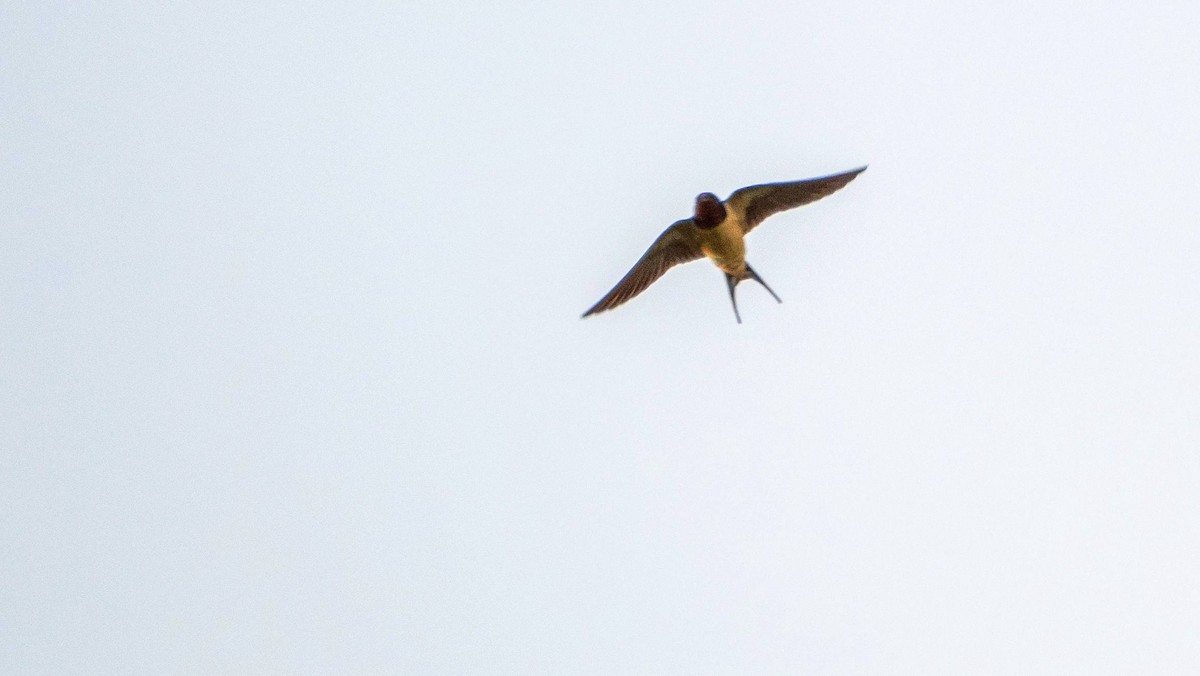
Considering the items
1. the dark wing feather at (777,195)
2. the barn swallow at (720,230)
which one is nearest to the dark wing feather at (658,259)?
the barn swallow at (720,230)

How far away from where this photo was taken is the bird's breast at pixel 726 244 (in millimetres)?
9055

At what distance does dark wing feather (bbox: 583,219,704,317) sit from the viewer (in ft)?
30.1

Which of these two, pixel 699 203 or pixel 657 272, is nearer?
pixel 699 203

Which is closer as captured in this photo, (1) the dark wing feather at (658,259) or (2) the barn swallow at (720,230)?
(2) the barn swallow at (720,230)

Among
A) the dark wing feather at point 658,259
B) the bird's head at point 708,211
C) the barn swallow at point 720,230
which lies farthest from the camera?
the dark wing feather at point 658,259

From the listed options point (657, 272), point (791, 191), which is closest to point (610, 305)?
point (657, 272)

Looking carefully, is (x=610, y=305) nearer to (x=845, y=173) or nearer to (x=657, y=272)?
(x=657, y=272)

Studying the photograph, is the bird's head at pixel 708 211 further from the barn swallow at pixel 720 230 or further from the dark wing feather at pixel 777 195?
the dark wing feather at pixel 777 195

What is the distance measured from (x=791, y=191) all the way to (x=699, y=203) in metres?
0.79

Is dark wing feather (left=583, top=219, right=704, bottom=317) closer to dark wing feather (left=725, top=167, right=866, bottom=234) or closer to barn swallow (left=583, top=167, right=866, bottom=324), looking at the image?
barn swallow (left=583, top=167, right=866, bottom=324)

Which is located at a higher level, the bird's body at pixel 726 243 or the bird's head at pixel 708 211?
the bird's head at pixel 708 211

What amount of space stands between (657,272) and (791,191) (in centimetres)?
116

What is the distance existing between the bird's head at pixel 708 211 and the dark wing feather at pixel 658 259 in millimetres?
143

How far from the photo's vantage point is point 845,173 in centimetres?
882
